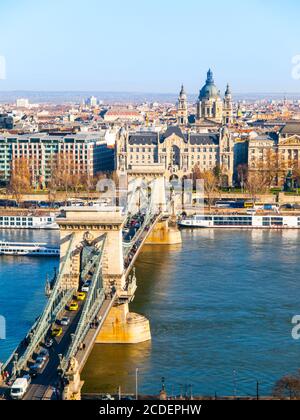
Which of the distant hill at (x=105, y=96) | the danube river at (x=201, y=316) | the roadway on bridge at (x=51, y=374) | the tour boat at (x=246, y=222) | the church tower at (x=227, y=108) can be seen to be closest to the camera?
the roadway on bridge at (x=51, y=374)

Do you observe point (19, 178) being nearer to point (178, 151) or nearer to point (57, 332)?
point (178, 151)

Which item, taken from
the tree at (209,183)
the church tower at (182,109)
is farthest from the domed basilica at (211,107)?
the tree at (209,183)

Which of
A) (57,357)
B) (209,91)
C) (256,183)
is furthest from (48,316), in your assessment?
(209,91)

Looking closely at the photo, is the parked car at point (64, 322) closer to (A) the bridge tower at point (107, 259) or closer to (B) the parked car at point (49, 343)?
(B) the parked car at point (49, 343)

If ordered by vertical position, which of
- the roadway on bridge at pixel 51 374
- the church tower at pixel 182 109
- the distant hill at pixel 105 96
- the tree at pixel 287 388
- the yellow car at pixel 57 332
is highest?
the church tower at pixel 182 109

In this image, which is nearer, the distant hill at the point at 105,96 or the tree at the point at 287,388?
the tree at the point at 287,388
